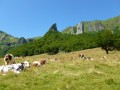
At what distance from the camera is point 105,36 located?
92.9 m

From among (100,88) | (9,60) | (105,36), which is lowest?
(100,88)

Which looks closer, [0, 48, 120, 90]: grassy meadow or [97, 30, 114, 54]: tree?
[0, 48, 120, 90]: grassy meadow

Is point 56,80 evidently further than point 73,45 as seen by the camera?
No

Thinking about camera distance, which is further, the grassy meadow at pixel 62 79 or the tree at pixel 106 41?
the tree at pixel 106 41

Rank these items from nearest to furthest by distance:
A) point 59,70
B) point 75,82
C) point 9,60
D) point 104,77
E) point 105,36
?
point 75,82
point 104,77
point 59,70
point 9,60
point 105,36

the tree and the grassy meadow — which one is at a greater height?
the tree

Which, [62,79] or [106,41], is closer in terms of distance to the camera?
[62,79]

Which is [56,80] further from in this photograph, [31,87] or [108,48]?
[108,48]

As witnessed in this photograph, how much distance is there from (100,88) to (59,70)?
4.61 meters

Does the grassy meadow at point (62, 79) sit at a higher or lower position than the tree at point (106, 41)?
lower

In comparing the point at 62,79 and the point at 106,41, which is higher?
the point at 106,41

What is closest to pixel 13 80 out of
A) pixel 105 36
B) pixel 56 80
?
pixel 56 80

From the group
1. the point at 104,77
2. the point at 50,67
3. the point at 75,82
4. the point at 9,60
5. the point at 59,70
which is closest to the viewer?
the point at 75,82

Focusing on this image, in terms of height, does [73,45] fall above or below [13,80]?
above
